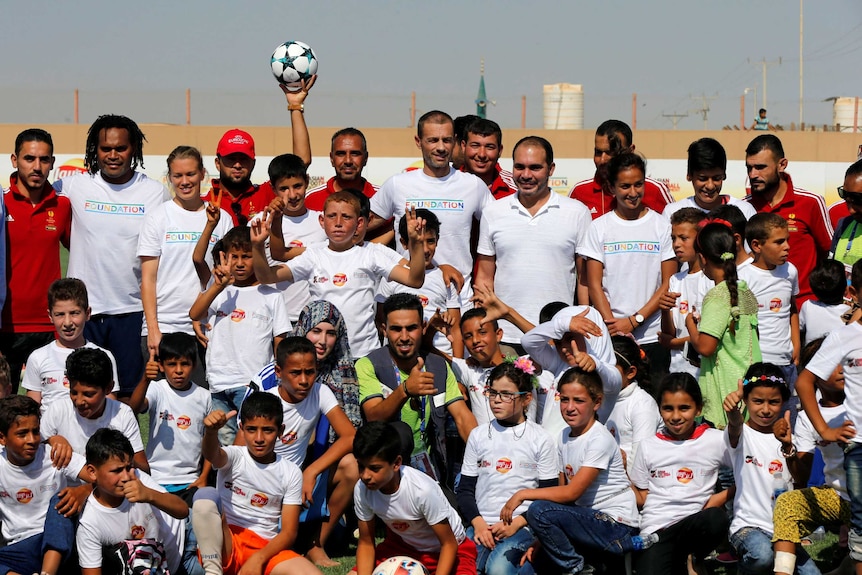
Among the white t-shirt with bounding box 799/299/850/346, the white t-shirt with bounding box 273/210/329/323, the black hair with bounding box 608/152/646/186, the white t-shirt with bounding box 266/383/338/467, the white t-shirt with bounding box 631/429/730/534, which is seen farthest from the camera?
the white t-shirt with bounding box 273/210/329/323

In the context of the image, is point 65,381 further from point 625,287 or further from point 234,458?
point 625,287

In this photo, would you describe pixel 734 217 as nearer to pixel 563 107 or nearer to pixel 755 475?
pixel 755 475

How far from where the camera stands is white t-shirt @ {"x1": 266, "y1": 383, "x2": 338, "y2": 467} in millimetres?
6320

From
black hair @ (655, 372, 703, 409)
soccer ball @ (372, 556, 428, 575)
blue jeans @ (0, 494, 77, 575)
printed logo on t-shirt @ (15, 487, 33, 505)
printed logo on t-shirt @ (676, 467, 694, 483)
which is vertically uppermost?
black hair @ (655, 372, 703, 409)

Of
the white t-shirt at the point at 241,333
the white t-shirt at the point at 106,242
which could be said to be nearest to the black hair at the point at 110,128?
the white t-shirt at the point at 106,242

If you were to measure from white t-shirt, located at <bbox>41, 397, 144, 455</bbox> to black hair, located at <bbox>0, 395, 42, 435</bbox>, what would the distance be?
36 centimetres

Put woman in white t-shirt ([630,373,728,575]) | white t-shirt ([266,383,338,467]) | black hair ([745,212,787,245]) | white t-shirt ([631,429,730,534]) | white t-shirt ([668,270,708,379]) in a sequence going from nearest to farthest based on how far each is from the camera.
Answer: woman in white t-shirt ([630,373,728,575])
white t-shirt ([631,429,730,534])
white t-shirt ([266,383,338,467])
black hair ([745,212,787,245])
white t-shirt ([668,270,708,379])

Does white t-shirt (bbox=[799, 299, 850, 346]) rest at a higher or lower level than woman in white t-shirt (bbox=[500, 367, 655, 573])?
higher

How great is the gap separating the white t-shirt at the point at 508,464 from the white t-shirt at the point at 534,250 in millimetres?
1433

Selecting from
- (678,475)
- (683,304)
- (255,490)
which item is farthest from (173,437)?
(683,304)

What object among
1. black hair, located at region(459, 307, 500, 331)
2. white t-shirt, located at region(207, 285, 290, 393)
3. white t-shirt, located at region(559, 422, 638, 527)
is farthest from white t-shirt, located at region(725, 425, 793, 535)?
white t-shirt, located at region(207, 285, 290, 393)

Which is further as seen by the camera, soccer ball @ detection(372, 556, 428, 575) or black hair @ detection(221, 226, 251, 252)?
black hair @ detection(221, 226, 251, 252)

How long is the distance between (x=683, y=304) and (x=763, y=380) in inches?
49.8

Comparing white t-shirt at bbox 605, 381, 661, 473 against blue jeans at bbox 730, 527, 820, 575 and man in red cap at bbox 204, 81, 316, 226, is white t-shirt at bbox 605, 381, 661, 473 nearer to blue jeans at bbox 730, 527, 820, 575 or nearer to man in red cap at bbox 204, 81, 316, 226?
blue jeans at bbox 730, 527, 820, 575
